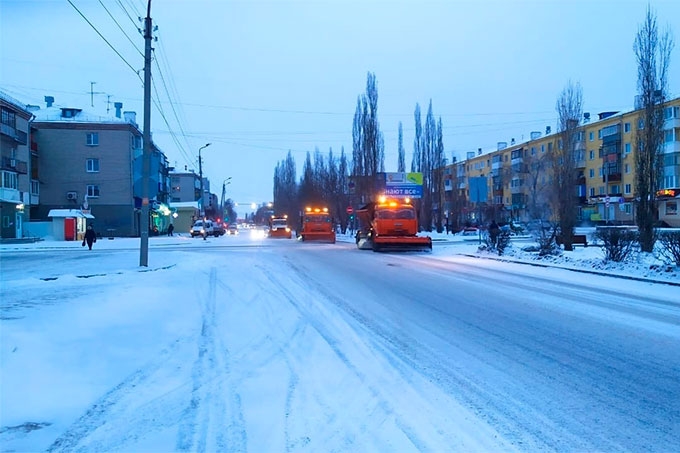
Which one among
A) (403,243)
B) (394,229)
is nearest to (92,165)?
(394,229)

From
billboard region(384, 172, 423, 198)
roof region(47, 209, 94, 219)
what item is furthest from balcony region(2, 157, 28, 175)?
billboard region(384, 172, 423, 198)

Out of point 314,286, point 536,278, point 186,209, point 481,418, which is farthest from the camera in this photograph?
point 186,209

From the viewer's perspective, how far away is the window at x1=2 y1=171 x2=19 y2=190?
160ft

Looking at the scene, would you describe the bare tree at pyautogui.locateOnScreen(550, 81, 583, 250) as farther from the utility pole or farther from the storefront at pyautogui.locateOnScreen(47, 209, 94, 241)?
the storefront at pyautogui.locateOnScreen(47, 209, 94, 241)

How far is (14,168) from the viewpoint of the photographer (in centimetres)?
5009

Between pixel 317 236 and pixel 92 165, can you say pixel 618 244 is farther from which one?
pixel 92 165

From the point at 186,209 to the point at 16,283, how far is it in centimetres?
8279

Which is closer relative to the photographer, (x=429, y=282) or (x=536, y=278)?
(x=429, y=282)

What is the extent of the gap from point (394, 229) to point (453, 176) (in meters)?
50.5

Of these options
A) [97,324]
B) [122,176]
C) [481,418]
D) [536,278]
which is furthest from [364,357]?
[122,176]

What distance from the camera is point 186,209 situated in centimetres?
9594

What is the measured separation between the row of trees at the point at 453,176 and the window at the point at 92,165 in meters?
25.9

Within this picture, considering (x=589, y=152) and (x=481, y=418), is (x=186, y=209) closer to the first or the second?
(x=589, y=152)

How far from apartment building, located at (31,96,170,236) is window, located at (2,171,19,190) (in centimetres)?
812
